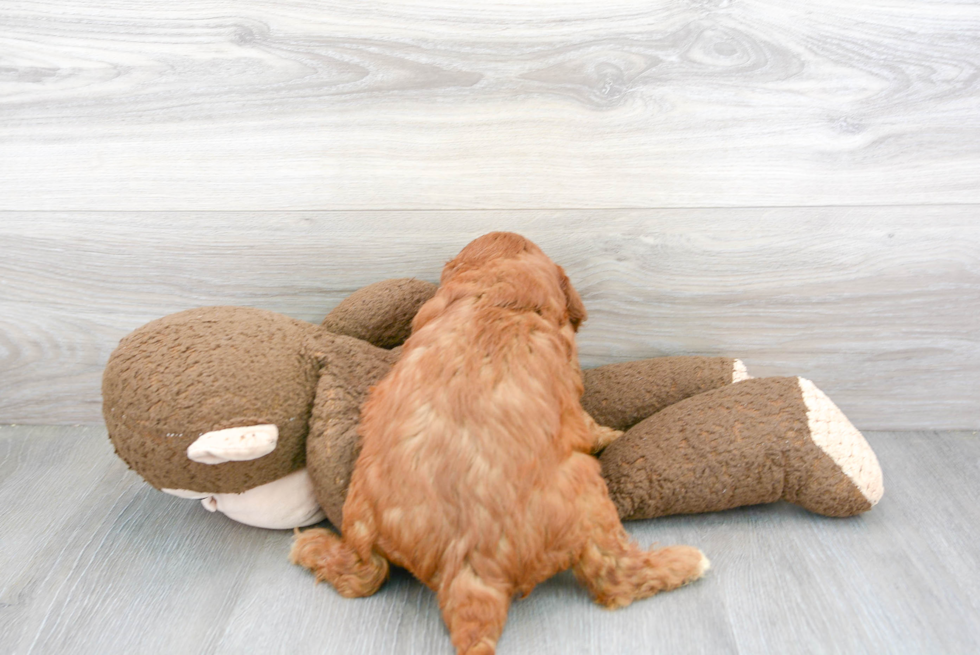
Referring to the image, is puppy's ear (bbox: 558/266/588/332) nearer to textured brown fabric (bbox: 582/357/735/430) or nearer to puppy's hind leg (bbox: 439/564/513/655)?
textured brown fabric (bbox: 582/357/735/430)

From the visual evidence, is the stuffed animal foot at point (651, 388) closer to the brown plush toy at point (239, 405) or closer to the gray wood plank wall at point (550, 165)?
the gray wood plank wall at point (550, 165)

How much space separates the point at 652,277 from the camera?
1.31m

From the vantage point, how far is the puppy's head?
1007mm

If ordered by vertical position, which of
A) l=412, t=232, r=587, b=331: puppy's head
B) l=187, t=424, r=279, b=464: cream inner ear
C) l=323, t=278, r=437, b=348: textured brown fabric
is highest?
l=412, t=232, r=587, b=331: puppy's head

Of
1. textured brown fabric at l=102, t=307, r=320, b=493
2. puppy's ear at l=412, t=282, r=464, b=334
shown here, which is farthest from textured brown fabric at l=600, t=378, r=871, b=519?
textured brown fabric at l=102, t=307, r=320, b=493

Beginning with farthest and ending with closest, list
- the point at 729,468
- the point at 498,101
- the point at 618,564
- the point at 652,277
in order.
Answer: the point at 652,277
the point at 498,101
the point at 729,468
the point at 618,564

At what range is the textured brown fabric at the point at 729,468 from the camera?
43.3 inches

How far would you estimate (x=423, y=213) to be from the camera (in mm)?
1281

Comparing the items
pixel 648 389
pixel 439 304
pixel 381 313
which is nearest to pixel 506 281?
pixel 439 304

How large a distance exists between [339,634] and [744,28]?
3.66 feet

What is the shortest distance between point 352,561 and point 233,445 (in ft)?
0.76

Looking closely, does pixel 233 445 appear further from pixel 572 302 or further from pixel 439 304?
pixel 572 302

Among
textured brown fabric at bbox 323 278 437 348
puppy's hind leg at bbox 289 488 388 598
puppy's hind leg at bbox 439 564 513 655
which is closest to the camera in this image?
puppy's hind leg at bbox 439 564 513 655

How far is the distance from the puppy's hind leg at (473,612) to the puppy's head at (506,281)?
365 mm
